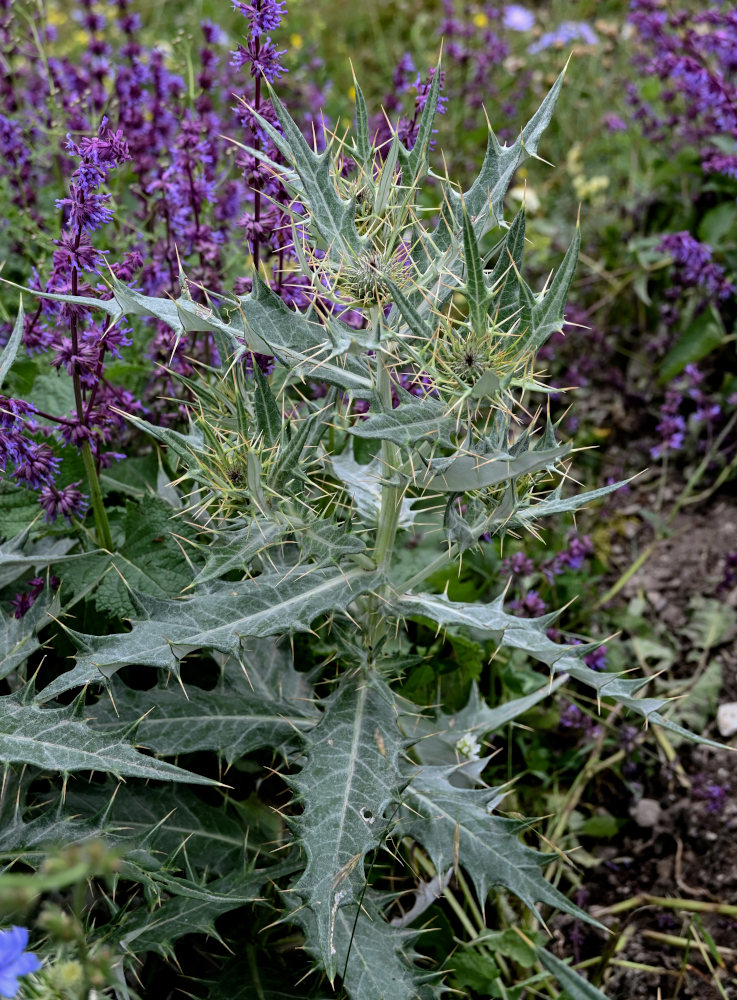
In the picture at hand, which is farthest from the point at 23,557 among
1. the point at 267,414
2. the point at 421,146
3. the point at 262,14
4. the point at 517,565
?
the point at 517,565

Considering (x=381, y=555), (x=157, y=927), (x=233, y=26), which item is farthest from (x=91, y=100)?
(x=233, y=26)

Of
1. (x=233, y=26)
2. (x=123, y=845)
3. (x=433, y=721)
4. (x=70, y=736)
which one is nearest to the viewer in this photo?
(x=70, y=736)

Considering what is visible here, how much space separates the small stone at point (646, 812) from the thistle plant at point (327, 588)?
2.64ft

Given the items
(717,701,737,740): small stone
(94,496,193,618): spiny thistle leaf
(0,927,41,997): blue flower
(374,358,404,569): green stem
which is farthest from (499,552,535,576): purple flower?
(0,927,41,997): blue flower

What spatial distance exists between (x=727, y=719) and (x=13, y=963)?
2.16m

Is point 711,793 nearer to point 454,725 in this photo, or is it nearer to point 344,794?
point 454,725

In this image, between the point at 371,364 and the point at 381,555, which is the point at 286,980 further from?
the point at 371,364

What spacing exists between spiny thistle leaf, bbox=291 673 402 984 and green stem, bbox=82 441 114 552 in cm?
61

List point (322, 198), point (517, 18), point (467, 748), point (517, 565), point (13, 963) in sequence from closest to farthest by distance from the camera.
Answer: point (13, 963) → point (322, 198) → point (467, 748) → point (517, 565) → point (517, 18)

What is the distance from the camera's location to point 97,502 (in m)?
2.00

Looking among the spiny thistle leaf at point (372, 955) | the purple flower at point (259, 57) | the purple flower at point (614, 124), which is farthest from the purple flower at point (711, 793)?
the purple flower at point (614, 124)

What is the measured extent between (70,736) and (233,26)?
5514mm

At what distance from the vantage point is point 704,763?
260 centimetres

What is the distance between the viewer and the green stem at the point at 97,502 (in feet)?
6.41
